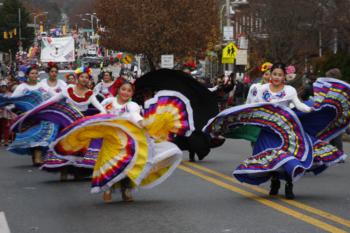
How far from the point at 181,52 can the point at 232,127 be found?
57378 mm

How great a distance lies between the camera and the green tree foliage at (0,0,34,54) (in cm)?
12450

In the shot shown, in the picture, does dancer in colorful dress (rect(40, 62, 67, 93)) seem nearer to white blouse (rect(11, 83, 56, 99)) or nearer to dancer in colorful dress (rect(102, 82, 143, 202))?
white blouse (rect(11, 83, 56, 99))

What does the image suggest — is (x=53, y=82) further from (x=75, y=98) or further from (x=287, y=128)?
(x=287, y=128)

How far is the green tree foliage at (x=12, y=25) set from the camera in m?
124

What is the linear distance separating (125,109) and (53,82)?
19.6ft

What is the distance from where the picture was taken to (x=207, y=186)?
1415 centimetres

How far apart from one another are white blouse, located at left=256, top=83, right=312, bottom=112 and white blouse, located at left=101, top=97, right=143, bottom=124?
5.40 ft

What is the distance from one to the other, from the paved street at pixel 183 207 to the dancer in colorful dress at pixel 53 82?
229 cm

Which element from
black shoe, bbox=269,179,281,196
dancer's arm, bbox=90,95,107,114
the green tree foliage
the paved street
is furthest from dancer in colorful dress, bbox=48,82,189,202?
the green tree foliage

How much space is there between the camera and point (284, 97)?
12.6 meters

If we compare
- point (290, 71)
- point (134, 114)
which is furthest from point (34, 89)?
point (134, 114)

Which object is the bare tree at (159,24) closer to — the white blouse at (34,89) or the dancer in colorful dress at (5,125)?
the dancer in colorful dress at (5,125)

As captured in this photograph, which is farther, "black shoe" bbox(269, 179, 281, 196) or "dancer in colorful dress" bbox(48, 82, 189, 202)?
"black shoe" bbox(269, 179, 281, 196)

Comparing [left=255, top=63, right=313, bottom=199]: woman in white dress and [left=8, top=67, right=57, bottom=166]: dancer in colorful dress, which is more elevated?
[left=255, top=63, right=313, bottom=199]: woman in white dress
